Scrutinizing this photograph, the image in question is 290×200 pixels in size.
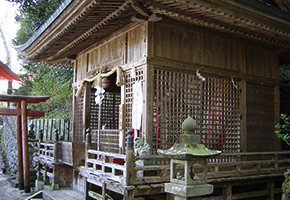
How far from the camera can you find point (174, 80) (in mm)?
8047

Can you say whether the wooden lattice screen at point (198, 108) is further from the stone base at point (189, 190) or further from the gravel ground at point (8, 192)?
the gravel ground at point (8, 192)

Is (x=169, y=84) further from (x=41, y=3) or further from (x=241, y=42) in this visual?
(x=41, y=3)

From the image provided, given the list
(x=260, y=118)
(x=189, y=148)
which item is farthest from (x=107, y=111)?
(x=189, y=148)

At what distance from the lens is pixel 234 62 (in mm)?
9305

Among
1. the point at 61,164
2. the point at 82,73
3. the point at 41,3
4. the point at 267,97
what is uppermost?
the point at 41,3

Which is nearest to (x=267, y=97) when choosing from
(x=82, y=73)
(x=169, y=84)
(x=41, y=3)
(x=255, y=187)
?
(x=255, y=187)

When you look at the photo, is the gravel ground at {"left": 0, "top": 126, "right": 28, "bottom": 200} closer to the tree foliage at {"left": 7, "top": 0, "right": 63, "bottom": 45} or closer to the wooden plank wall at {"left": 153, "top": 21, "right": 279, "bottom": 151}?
the wooden plank wall at {"left": 153, "top": 21, "right": 279, "bottom": 151}

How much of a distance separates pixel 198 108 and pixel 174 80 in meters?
1.08

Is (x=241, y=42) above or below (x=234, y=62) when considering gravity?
above

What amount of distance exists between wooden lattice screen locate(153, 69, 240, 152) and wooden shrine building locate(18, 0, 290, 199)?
3cm

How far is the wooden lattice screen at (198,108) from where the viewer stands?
779 cm

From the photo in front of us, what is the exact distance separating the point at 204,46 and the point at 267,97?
3167 millimetres

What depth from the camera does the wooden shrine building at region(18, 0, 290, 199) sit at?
23.3ft

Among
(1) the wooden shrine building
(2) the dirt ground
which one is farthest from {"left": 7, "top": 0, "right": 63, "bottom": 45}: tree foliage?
(2) the dirt ground
